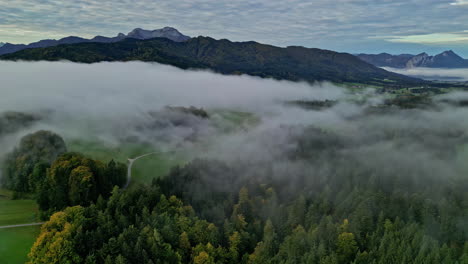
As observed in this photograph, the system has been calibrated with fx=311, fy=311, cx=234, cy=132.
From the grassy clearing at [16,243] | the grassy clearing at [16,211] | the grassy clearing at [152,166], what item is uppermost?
the grassy clearing at [152,166]

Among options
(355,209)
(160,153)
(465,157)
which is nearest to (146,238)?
(355,209)

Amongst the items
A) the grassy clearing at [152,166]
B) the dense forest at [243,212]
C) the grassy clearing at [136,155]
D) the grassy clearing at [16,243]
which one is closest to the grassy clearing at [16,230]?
the grassy clearing at [16,243]

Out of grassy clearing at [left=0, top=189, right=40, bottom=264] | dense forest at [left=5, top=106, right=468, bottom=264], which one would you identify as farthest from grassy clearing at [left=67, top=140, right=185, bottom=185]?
grassy clearing at [left=0, top=189, right=40, bottom=264]

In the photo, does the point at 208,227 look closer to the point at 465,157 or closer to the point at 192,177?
the point at 192,177

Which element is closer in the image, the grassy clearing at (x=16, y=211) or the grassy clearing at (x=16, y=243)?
the grassy clearing at (x=16, y=243)

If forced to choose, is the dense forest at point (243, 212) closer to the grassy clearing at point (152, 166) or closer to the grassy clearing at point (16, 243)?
the grassy clearing at point (16, 243)

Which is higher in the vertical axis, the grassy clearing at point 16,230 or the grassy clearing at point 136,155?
the grassy clearing at point 136,155

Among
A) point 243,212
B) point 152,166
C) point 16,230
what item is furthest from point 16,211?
point 243,212

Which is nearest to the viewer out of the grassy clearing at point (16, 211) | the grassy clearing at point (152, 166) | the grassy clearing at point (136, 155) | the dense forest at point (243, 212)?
the dense forest at point (243, 212)

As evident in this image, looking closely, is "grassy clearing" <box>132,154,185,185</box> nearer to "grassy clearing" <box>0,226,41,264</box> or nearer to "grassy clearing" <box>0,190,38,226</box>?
"grassy clearing" <box>0,190,38,226</box>

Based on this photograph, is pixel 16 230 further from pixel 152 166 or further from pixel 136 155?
pixel 136 155
